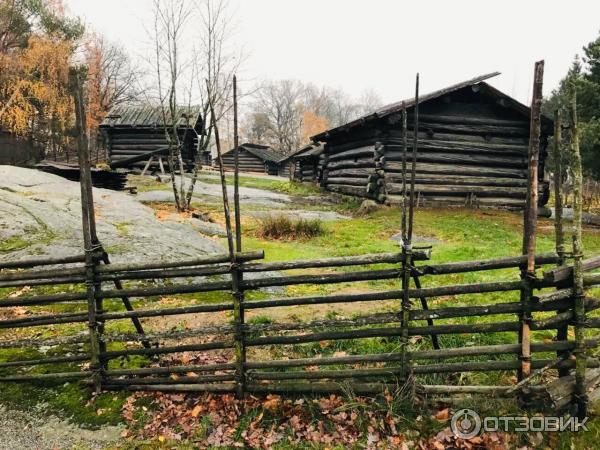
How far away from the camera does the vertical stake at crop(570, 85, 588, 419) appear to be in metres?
2.71

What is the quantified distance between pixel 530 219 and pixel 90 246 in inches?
132

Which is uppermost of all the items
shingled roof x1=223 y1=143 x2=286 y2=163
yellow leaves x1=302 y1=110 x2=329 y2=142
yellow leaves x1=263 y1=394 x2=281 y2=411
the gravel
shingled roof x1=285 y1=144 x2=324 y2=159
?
yellow leaves x1=302 y1=110 x2=329 y2=142

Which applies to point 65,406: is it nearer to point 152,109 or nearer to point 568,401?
point 568,401

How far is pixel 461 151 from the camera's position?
13.3m

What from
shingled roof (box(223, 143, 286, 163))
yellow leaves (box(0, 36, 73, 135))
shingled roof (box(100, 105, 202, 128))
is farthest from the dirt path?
shingled roof (box(223, 143, 286, 163))

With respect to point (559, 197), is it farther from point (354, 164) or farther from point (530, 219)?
point (354, 164)

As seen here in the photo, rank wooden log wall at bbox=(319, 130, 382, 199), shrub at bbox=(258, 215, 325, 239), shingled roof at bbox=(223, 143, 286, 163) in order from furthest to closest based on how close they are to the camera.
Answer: shingled roof at bbox=(223, 143, 286, 163) < wooden log wall at bbox=(319, 130, 382, 199) < shrub at bbox=(258, 215, 325, 239)

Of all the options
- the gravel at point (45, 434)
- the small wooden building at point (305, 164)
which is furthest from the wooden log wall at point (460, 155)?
the small wooden building at point (305, 164)

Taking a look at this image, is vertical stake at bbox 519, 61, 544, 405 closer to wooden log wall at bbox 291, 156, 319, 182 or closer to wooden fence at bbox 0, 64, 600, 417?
wooden fence at bbox 0, 64, 600, 417

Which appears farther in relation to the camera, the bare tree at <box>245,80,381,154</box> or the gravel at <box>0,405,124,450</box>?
the bare tree at <box>245,80,381,154</box>

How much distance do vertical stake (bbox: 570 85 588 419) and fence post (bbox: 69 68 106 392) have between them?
11.4 feet

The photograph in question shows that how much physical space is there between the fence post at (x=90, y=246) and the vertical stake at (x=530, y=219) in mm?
3180

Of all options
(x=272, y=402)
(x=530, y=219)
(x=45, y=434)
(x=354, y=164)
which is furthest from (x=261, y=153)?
(x=530, y=219)

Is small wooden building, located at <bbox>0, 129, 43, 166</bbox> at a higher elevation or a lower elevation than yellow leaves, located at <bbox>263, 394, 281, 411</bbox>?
higher
